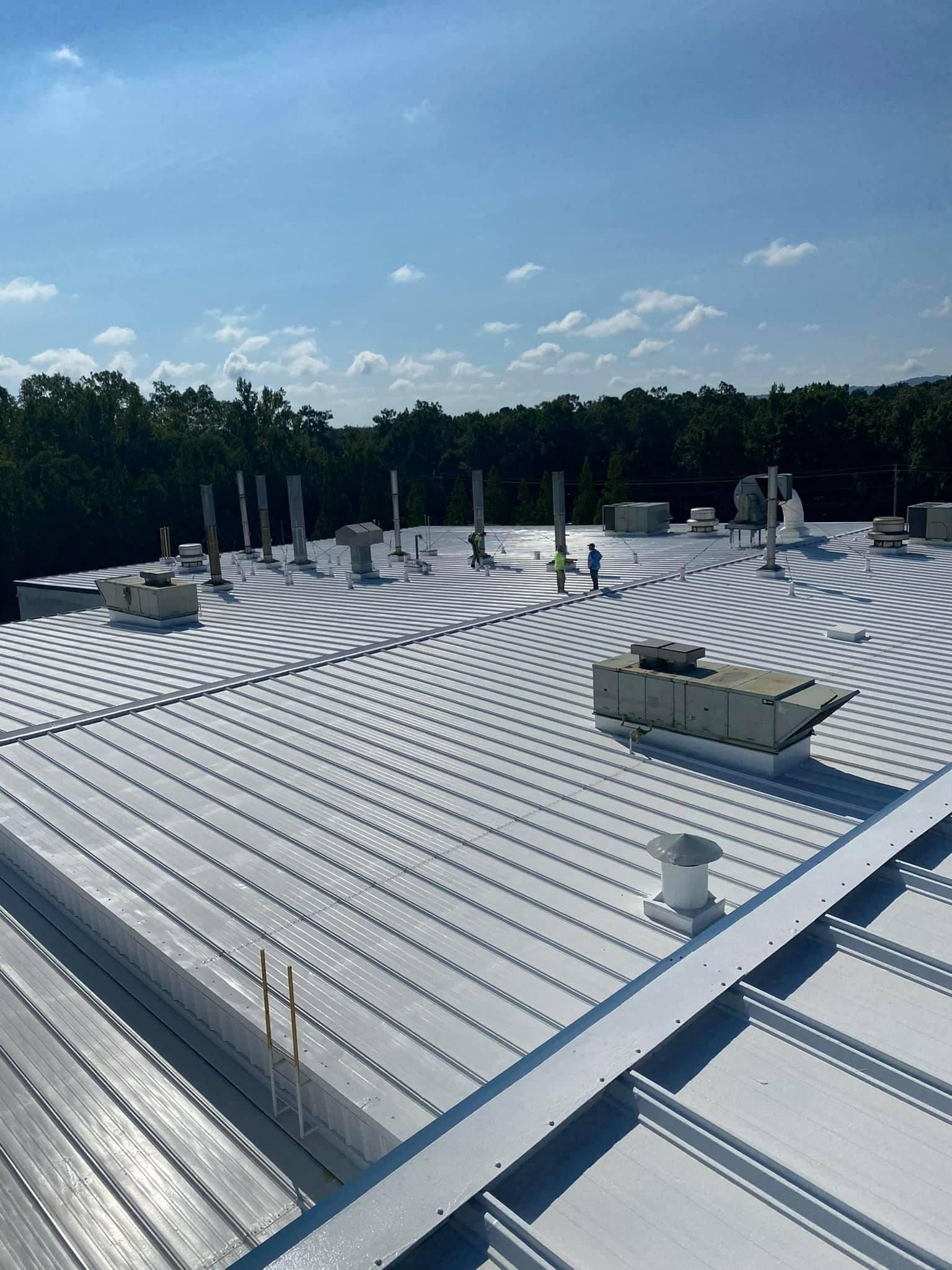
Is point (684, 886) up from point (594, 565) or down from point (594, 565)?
down

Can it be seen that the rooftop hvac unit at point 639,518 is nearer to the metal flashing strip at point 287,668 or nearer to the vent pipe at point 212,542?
the metal flashing strip at point 287,668

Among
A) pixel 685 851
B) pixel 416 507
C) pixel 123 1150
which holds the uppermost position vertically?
pixel 685 851

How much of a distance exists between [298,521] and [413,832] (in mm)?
23658

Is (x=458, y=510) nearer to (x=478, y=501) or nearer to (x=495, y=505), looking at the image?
(x=495, y=505)

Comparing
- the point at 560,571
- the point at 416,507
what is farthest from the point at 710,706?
the point at 416,507

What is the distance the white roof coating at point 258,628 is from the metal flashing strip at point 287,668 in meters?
0.17

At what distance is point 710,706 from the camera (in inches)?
463

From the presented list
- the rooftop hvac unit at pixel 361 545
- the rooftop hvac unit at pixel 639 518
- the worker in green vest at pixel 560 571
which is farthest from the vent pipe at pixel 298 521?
the rooftop hvac unit at pixel 639 518

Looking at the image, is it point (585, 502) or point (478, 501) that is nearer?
point (478, 501)

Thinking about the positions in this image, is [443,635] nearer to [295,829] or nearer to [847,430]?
[295,829]

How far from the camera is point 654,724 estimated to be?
12.4m

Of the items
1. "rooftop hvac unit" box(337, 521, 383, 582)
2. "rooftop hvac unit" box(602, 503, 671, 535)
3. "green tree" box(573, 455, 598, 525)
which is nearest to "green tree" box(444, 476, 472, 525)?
"green tree" box(573, 455, 598, 525)

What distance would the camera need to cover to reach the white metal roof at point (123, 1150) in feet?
18.5

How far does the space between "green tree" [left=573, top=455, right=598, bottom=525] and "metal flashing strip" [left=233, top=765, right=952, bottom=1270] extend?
54.9 m
